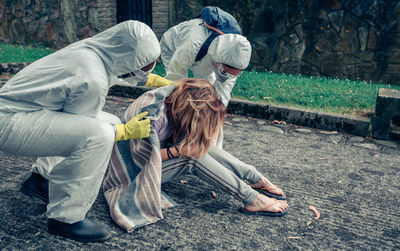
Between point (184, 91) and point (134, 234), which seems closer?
point (134, 234)

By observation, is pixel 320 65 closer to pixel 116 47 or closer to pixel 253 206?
pixel 253 206

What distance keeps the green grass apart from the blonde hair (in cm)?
275

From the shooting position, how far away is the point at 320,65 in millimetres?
7375

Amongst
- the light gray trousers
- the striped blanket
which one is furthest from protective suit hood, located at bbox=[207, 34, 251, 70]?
the light gray trousers

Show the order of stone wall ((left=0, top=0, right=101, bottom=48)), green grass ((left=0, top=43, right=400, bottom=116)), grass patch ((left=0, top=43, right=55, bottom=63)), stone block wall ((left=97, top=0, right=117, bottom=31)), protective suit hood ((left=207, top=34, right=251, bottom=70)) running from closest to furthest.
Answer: protective suit hood ((left=207, top=34, right=251, bottom=70)), green grass ((left=0, top=43, right=400, bottom=116)), grass patch ((left=0, top=43, right=55, bottom=63)), stone block wall ((left=97, top=0, right=117, bottom=31)), stone wall ((left=0, top=0, right=101, bottom=48))

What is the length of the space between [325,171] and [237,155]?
0.84 m

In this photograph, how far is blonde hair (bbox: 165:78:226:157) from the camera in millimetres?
2365

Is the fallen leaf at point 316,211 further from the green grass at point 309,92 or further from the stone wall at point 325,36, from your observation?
the stone wall at point 325,36

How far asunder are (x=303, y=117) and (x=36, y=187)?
328 centimetres

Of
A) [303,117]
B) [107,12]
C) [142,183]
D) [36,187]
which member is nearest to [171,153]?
[142,183]

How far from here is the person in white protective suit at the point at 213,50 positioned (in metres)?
2.90

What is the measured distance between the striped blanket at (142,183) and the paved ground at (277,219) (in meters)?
0.08

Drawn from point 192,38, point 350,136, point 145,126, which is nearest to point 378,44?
point 350,136

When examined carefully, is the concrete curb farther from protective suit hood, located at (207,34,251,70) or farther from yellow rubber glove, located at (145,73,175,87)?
yellow rubber glove, located at (145,73,175,87)
